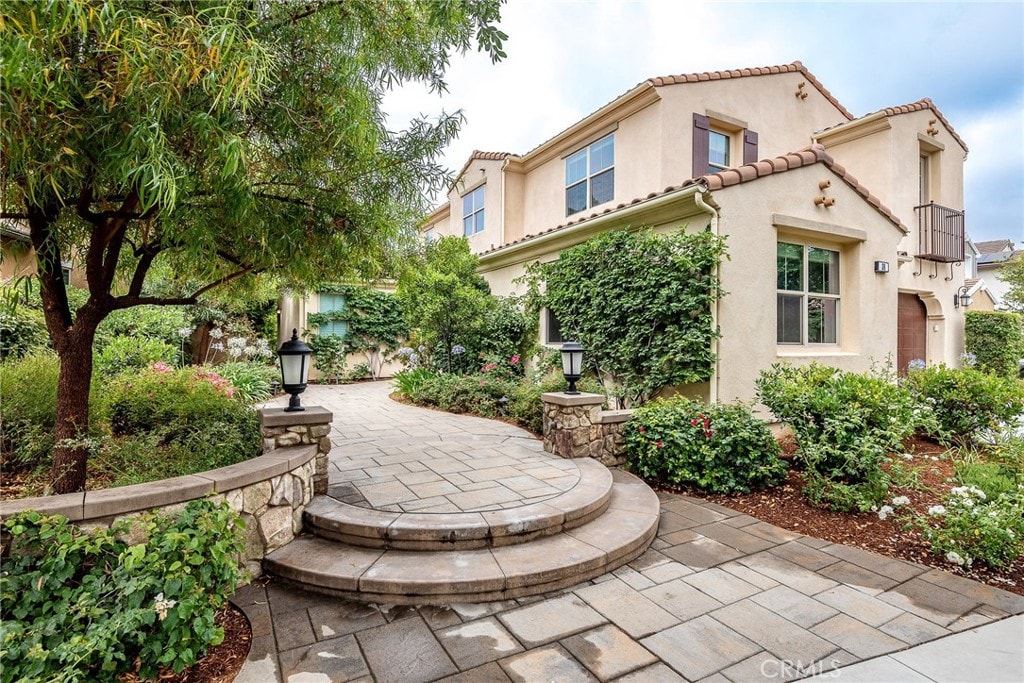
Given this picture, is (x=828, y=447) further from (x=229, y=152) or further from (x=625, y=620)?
(x=229, y=152)

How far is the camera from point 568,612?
2662mm

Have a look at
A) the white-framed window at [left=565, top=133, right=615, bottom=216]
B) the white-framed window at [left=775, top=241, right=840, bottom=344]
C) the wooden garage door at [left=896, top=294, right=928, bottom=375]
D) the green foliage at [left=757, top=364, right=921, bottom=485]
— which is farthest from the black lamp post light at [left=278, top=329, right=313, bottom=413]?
the wooden garage door at [left=896, top=294, right=928, bottom=375]


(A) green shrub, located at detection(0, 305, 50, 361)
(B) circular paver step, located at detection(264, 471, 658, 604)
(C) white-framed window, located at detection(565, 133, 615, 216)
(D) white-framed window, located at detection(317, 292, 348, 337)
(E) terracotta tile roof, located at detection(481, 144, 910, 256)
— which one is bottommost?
(B) circular paver step, located at detection(264, 471, 658, 604)

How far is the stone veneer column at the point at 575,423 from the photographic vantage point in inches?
195

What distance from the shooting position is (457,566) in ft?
9.60

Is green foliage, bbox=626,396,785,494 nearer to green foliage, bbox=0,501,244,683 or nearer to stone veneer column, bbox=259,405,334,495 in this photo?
stone veneer column, bbox=259,405,334,495

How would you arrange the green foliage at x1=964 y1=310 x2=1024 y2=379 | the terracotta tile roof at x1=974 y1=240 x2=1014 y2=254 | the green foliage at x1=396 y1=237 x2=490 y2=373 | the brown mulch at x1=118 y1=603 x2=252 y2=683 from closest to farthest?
the brown mulch at x1=118 y1=603 x2=252 y2=683
the green foliage at x1=396 y1=237 x2=490 y2=373
the green foliage at x1=964 y1=310 x2=1024 y2=379
the terracotta tile roof at x1=974 y1=240 x2=1014 y2=254

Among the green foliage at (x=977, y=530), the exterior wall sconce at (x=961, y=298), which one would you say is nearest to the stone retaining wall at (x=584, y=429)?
the green foliage at (x=977, y=530)

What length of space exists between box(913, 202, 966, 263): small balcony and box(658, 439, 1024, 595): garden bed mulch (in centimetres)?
732

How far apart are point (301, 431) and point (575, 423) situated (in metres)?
2.69

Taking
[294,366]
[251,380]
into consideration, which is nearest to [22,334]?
[251,380]

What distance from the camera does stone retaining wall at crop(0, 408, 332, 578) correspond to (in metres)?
2.37

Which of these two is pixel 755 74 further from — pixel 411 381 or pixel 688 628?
pixel 688 628

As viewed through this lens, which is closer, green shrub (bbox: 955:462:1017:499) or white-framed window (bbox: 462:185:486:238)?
green shrub (bbox: 955:462:1017:499)
